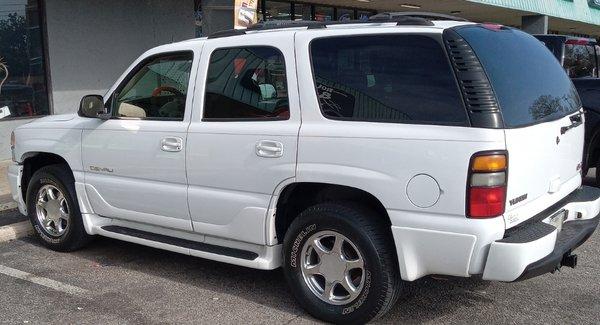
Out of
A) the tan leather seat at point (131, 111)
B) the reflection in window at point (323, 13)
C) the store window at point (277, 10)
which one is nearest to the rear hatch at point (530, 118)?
the tan leather seat at point (131, 111)

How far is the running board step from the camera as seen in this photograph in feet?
14.1

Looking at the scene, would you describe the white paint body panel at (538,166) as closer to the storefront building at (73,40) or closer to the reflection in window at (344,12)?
the storefront building at (73,40)

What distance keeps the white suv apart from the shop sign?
8.27ft

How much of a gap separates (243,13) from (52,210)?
3277 millimetres

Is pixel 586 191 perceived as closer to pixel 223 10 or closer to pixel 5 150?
pixel 223 10

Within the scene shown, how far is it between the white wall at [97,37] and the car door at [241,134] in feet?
22.6

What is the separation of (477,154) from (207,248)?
2.15 meters

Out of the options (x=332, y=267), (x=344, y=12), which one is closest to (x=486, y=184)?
(x=332, y=267)

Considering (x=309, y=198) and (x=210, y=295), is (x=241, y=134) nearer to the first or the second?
(x=309, y=198)

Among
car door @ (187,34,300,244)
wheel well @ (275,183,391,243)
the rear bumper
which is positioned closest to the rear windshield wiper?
the rear bumper

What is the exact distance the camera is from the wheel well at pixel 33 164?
223 inches

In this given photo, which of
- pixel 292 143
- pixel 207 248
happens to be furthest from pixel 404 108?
pixel 207 248

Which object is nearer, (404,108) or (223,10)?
(404,108)

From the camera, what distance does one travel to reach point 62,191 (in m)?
5.36
